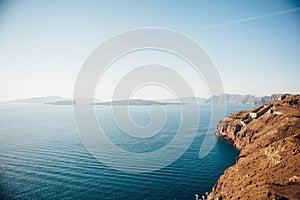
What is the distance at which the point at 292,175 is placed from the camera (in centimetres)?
5662

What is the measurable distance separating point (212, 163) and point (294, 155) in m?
45.9

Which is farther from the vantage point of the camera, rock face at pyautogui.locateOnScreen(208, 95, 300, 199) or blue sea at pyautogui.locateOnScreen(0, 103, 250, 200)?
blue sea at pyautogui.locateOnScreen(0, 103, 250, 200)

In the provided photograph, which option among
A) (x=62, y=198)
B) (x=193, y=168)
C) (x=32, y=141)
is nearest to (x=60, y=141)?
(x=32, y=141)

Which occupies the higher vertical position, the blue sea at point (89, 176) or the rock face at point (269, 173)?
the rock face at point (269, 173)

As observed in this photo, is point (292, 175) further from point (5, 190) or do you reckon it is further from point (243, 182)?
point (5, 190)

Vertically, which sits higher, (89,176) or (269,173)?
(269,173)

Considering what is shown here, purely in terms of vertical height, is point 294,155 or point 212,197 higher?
point 294,155

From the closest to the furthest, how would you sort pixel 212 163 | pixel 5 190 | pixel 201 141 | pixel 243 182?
pixel 243 182
pixel 5 190
pixel 212 163
pixel 201 141

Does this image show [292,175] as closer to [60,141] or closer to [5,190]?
[5,190]

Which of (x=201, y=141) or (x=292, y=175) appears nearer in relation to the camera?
(x=292, y=175)

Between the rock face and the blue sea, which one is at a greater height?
the rock face

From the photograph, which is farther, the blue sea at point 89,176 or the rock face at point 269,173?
the blue sea at point 89,176

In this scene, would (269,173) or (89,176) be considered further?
(89,176)

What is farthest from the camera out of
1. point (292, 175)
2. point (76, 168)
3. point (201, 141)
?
point (201, 141)
